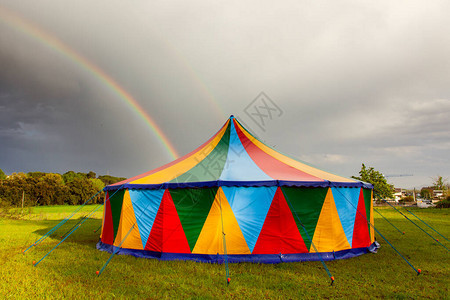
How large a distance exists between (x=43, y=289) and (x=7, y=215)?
57.8 feet

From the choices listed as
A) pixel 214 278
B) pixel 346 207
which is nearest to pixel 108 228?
pixel 214 278

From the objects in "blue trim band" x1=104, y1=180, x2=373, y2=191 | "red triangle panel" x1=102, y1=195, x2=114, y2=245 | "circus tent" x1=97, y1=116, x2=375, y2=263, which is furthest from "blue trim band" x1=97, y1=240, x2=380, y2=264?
"blue trim band" x1=104, y1=180, x2=373, y2=191

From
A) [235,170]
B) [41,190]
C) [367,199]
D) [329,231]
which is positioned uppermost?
[235,170]

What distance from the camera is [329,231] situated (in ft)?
20.4

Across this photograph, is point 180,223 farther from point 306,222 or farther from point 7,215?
point 7,215

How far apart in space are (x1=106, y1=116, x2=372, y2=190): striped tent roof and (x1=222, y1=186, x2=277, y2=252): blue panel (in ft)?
0.62

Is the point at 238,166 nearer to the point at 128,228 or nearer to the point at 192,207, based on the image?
the point at 192,207

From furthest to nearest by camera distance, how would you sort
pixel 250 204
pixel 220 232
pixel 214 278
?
pixel 250 204
pixel 220 232
pixel 214 278

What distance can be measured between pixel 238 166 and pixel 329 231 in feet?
8.47

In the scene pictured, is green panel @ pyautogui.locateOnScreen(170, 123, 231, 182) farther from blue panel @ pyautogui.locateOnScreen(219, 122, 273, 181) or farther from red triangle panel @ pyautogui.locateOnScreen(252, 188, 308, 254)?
red triangle panel @ pyautogui.locateOnScreen(252, 188, 308, 254)

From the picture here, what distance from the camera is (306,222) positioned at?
20.1 feet

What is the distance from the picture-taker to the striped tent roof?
611cm

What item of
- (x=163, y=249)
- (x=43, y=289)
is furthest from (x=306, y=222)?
(x=43, y=289)

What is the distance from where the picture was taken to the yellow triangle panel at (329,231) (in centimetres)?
614
